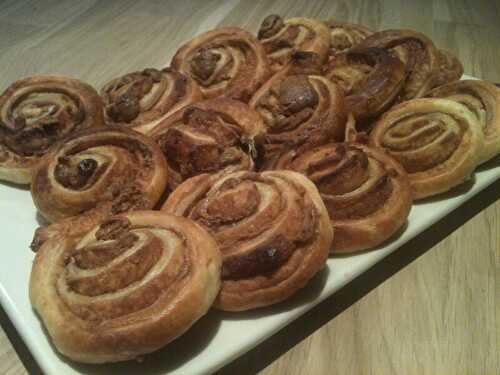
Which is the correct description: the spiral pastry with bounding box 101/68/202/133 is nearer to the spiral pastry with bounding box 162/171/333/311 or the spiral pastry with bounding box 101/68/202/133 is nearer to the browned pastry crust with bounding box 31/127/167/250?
the browned pastry crust with bounding box 31/127/167/250

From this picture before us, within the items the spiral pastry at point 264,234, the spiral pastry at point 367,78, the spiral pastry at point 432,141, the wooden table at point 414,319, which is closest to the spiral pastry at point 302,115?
the spiral pastry at point 367,78

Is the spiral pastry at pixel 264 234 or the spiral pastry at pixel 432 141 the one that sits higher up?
the spiral pastry at pixel 264 234

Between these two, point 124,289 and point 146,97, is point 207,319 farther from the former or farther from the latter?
point 146,97

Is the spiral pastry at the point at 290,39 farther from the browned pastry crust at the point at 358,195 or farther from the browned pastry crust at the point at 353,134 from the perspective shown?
the browned pastry crust at the point at 358,195

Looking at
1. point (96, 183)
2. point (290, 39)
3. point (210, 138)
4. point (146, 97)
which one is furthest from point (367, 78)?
point (96, 183)

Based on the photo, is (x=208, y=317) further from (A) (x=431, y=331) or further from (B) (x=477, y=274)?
(B) (x=477, y=274)
